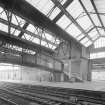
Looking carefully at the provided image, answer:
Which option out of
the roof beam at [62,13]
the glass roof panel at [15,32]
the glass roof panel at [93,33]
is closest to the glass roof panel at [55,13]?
the roof beam at [62,13]

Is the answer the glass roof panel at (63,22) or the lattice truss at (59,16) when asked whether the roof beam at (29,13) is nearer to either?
the lattice truss at (59,16)

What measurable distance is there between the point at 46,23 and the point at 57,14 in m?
Answer: 1.55

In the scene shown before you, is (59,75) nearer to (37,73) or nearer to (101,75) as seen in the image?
(37,73)

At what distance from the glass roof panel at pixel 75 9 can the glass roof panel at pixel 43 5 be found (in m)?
1.99

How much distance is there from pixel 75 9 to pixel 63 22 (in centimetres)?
180

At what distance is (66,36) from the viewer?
17203mm

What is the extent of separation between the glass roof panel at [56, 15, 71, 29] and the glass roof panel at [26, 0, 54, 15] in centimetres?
230

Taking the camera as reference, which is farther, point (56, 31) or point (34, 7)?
point (56, 31)

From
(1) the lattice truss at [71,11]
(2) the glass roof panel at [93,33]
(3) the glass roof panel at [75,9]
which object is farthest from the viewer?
(2) the glass roof panel at [93,33]

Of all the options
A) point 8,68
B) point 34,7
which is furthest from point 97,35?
point 8,68

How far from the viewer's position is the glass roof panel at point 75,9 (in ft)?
42.6

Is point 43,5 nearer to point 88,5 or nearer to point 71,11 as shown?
point 71,11

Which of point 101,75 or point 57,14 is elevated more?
point 57,14

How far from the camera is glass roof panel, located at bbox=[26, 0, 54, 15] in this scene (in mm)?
10771
